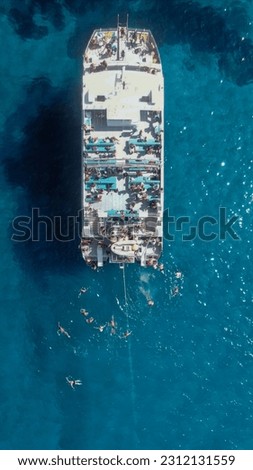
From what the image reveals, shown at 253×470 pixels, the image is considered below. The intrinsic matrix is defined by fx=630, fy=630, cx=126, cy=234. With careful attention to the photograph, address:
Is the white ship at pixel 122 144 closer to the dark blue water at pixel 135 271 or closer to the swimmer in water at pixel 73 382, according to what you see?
the dark blue water at pixel 135 271

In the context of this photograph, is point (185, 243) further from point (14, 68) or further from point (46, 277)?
point (14, 68)

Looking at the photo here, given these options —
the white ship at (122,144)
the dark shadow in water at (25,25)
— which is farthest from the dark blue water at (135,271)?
the white ship at (122,144)

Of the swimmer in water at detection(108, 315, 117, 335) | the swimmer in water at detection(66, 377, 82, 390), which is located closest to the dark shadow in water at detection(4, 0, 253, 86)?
the swimmer in water at detection(108, 315, 117, 335)

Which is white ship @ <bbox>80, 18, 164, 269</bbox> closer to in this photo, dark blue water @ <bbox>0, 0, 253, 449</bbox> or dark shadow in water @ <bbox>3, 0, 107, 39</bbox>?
dark blue water @ <bbox>0, 0, 253, 449</bbox>

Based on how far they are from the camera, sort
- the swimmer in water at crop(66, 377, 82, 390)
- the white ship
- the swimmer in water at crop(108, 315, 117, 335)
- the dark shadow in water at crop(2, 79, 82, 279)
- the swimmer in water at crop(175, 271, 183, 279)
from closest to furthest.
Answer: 1. the white ship
2. the dark shadow in water at crop(2, 79, 82, 279)
3. the swimmer in water at crop(175, 271, 183, 279)
4. the swimmer in water at crop(108, 315, 117, 335)
5. the swimmer in water at crop(66, 377, 82, 390)

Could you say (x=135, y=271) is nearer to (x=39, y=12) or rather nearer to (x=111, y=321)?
(x=111, y=321)
